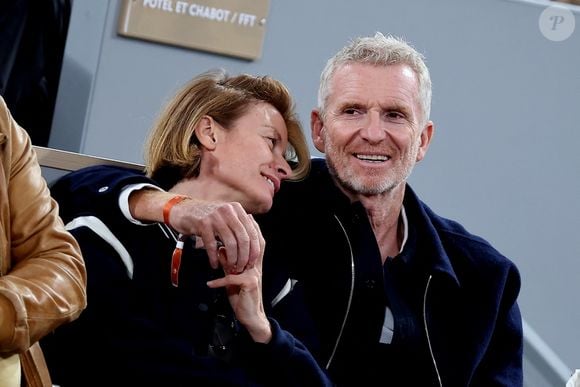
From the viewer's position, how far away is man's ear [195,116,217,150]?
2.26 meters

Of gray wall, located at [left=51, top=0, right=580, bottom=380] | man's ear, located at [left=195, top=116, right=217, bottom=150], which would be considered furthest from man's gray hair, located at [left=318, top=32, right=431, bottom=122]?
gray wall, located at [left=51, top=0, right=580, bottom=380]

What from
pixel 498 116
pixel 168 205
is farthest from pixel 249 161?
pixel 498 116

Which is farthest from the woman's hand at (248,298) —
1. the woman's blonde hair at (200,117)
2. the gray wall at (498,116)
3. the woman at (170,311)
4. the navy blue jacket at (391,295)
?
the gray wall at (498,116)

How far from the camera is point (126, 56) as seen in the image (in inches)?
126

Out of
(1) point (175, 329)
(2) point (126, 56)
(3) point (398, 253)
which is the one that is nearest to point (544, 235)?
(3) point (398, 253)

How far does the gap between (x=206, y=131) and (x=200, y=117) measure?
32mm

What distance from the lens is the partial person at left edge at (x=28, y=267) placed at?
1.60 m

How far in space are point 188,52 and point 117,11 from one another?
0.79 ft

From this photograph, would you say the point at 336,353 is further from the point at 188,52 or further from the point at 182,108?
the point at 188,52

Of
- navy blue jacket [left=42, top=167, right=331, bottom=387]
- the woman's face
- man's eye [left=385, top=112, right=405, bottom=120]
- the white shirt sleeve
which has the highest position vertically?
man's eye [left=385, top=112, right=405, bottom=120]

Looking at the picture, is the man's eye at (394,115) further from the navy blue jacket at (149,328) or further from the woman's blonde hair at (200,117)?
the navy blue jacket at (149,328)

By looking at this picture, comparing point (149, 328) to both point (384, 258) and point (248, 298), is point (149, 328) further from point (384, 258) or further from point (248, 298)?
point (384, 258)

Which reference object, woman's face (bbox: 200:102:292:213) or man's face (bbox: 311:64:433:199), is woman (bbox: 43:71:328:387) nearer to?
woman's face (bbox: 200:102:292:213)

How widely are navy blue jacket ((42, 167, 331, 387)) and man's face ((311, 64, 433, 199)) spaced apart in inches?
18.7
